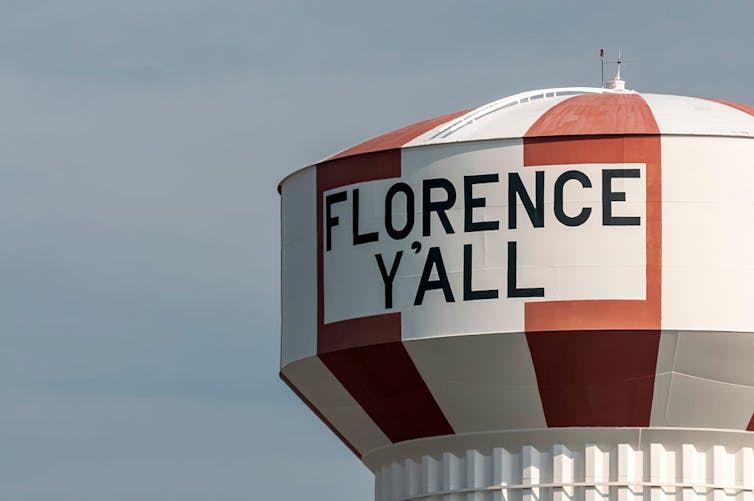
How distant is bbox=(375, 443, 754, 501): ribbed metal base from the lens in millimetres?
25719

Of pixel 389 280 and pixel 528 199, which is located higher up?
pixel 528 199

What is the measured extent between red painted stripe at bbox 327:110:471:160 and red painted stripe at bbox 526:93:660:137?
54.5 inches

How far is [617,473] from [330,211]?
14.1 feet

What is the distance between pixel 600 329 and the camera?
25125mm

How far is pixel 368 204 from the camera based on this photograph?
26.2 meters

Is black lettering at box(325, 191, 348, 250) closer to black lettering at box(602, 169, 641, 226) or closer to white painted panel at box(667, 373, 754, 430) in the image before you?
black lettering at box(602, 169, 641, 226)

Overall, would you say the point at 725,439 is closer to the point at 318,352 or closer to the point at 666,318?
the point at 666,318

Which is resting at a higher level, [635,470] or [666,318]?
[666,318]

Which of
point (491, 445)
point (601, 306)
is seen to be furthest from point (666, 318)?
point (491, 445)

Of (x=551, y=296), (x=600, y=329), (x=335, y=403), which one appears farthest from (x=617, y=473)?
(x=335, y=403)

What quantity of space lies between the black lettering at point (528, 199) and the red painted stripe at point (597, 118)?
50 cm

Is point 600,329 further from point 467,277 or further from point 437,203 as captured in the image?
point 437,203

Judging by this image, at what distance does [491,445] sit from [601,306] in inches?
88.2

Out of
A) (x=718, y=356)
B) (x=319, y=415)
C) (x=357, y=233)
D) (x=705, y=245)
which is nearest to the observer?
(x=705, y=245)
